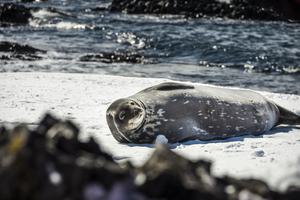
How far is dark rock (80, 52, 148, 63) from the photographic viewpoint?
12.0 m

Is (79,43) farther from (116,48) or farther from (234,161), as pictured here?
(234,161)

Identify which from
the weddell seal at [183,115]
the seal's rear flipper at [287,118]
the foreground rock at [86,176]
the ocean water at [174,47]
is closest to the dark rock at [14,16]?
the ocean water at [174,47]

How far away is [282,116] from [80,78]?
381 cm

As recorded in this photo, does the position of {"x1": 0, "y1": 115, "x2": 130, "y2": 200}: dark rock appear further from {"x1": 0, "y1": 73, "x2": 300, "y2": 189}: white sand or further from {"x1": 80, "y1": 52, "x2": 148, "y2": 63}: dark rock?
{"x1": 80, "y1": 52, "x2": 148, "y2": 63}: dark rock

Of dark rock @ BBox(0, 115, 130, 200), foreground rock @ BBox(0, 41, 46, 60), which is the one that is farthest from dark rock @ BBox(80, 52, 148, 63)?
dark rock @ BBox(0, 115, 130, 200)

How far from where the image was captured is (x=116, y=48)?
14.3 meters

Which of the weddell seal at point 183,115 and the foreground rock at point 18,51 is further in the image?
the foreground rock at point 18,51

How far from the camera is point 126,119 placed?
4.77 meters

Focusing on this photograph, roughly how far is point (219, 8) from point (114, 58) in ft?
41.7

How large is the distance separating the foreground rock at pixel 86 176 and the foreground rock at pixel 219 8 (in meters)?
21.6

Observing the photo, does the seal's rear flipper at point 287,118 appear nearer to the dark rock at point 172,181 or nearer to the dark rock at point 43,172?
the dark rock at point 172,181

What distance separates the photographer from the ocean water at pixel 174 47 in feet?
34.2

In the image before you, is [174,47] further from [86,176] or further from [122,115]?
[86,176]

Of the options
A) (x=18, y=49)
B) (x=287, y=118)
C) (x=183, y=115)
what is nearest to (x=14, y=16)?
(x=18, y=49)
